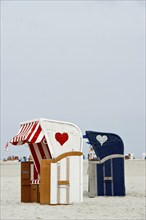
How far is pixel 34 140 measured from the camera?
11781 millimetres

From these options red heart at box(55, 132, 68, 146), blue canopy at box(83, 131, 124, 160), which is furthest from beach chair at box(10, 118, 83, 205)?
blue canopy at box(83, 131, 124, 160)

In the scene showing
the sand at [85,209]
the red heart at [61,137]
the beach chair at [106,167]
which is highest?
the red heart at [61,137]

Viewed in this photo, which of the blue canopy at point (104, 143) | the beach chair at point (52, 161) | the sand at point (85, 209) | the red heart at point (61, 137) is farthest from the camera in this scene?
the blue canopy at point (104, 143)

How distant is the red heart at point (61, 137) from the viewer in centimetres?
1221

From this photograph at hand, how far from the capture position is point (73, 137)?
1251 centimetres

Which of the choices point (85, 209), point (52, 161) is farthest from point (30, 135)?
point (85, 209)

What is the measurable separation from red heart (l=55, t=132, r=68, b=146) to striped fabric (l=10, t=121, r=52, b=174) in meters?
0.32

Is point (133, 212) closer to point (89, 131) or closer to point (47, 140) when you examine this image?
point (47, 140)

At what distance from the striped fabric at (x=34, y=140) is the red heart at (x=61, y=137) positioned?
32 cm

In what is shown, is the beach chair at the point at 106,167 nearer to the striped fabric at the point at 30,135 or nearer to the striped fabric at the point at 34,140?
the striped fabric at the point at 34,140

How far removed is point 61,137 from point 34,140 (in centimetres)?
79

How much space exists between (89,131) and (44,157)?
7.22 feet

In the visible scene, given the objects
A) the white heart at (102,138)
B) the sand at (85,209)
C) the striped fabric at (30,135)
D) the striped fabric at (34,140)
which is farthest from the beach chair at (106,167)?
the striped fabric at (30,135)

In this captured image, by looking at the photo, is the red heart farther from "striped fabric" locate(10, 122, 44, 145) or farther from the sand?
the sand
